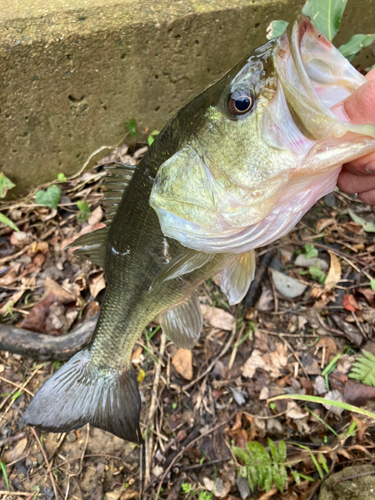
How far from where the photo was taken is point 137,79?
2.56 m

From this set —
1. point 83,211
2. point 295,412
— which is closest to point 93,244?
point 83,211

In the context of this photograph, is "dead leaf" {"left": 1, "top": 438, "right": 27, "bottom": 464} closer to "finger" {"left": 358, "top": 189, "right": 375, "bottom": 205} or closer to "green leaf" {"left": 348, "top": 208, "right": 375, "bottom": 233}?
"finger" {"left": 358, "top": 189, "right": 375, "bottom": 205}

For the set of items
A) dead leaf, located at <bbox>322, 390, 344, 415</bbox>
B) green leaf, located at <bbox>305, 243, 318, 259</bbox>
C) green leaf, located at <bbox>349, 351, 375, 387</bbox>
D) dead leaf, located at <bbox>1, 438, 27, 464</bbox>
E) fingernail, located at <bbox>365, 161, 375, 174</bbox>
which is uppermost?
fingernail, located at <bbox>365, 161, 375, 174</bbox>

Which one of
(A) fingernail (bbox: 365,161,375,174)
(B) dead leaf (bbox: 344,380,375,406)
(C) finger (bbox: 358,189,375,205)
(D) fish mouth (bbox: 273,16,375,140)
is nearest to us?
(D) fish mouth (bbox: 273,16,375,140)

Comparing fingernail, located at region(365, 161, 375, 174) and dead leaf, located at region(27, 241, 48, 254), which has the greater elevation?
fingernail, located at region(365, 161, 375, 174)

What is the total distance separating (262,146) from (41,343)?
1887mm

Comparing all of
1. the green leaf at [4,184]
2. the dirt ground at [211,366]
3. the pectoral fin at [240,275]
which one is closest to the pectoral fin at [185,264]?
the pectoral fin at [240,275]

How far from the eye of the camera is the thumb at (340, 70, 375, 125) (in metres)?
0.92

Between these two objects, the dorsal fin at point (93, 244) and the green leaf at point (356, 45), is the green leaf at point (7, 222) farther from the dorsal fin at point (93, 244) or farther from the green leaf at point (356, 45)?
the green leaf at point (356, 45)

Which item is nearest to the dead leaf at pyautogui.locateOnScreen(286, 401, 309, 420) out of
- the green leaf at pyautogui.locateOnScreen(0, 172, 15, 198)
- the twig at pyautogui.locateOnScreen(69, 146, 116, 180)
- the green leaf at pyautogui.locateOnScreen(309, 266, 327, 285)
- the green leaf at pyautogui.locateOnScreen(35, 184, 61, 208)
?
the green leaf at pyautogui.locateOnScreen(309, 266, 327, 285)

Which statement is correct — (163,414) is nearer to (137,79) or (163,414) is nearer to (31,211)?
(31,211)

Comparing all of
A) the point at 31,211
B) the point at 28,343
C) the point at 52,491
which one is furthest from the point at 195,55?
the point at 52,491

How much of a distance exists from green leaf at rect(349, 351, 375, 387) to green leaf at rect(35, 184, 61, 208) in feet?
8.17

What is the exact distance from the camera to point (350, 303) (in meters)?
2.45
